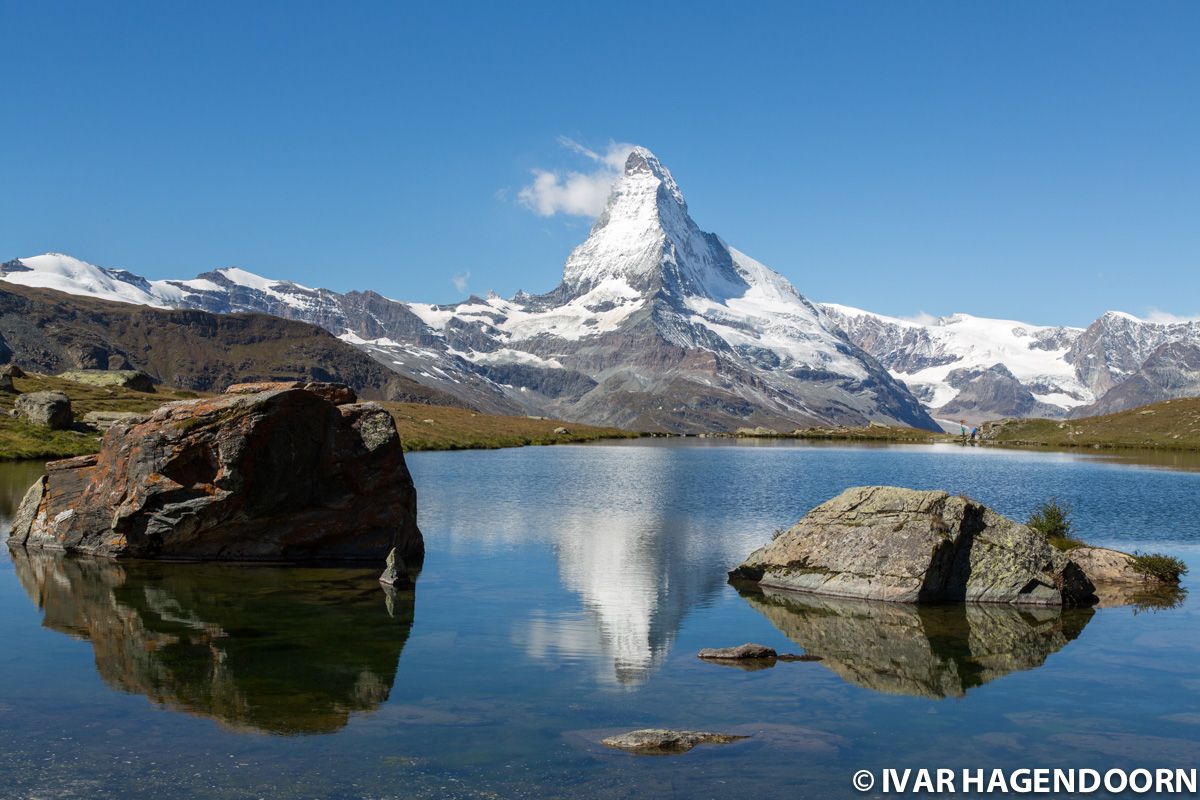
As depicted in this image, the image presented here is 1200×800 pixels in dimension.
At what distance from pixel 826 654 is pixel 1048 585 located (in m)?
13.4

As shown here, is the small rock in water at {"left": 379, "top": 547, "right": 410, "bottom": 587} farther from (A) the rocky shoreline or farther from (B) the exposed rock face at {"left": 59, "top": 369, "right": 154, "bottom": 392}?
(B) the exposed rock face at {"left": 59, "top": 369, "right": 154, "bottom": 392}

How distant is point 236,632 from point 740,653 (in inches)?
598

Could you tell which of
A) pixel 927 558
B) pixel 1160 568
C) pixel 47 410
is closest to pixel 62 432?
pixel 47 410

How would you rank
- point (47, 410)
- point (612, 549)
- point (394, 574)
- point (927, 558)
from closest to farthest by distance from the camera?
1. point (927, 558)
2. point (394, 574)
3. point (612, 549)
4. point (47, 410)

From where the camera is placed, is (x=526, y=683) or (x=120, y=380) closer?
(x=526, y=683)

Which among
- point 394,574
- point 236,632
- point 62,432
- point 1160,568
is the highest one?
point 62,432

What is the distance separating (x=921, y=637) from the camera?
3186cm

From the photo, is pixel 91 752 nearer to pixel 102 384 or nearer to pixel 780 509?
pixel 780 509

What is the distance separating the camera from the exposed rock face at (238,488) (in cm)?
4275

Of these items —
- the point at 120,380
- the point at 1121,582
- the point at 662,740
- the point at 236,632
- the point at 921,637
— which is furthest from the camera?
the point at 120,380

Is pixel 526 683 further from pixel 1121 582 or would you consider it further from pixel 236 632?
pixel 1121 582

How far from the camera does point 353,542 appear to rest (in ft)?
152

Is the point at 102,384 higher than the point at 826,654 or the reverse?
higher

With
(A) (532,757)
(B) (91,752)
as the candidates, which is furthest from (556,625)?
(B) (91,752)
